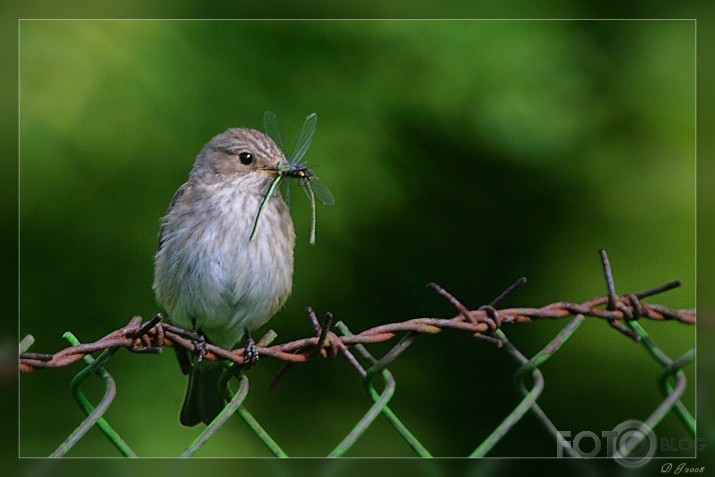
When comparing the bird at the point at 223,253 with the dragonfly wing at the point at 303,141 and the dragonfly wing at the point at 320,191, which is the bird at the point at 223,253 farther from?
the dragonfly wing at the point at 320,191

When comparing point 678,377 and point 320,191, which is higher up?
point 320,191

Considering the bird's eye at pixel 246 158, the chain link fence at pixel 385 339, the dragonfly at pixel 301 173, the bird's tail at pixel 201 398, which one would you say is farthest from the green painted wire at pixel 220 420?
the bird's eye at pixel 246 158

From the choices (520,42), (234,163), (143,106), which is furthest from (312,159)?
(520,42)

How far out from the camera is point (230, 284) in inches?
158

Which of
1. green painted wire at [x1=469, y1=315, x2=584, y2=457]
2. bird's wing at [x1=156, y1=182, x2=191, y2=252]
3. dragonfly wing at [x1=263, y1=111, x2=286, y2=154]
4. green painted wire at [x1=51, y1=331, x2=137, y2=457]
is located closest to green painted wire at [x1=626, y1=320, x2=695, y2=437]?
green painted wire at [x1=469, y1=315, x2=584, y2=457]

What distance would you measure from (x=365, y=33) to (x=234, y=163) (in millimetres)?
1124

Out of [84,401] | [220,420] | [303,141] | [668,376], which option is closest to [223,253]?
[303,141]

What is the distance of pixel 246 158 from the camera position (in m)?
4.28

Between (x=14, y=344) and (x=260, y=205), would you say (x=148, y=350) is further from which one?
(x=260, y=205)

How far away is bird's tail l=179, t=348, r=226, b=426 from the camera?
4141 mm

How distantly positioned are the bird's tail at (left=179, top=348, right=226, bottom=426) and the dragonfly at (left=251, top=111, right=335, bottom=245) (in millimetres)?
638

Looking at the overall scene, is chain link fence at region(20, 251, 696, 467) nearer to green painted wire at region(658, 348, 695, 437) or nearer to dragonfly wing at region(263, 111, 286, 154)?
green painted wire at region(658, 348, 695, 437)

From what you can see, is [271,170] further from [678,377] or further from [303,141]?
[678,377]

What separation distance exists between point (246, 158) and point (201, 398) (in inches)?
40.9
